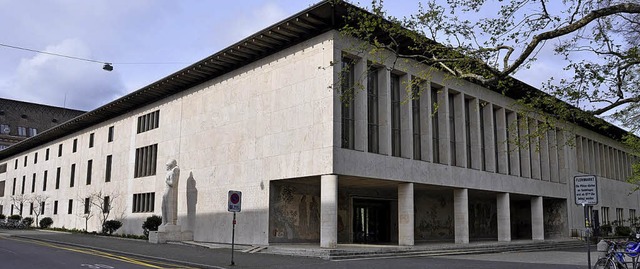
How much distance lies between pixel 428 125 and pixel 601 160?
29653 mm

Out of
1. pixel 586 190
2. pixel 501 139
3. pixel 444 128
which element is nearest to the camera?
pixel 586 190

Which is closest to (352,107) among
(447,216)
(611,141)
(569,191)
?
(447,216)

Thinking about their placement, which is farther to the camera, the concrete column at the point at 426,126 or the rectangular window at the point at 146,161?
the rectangular window at the point at 146,161

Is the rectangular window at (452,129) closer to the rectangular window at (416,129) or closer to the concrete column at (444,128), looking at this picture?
the concrete column at (444,128)

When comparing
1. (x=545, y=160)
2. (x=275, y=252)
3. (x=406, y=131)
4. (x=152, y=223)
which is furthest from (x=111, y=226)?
(x=545, y=160)

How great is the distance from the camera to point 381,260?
20031mm

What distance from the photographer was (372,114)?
1045 inches

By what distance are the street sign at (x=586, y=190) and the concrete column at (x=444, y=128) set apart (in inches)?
660

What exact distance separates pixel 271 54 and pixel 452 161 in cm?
1228

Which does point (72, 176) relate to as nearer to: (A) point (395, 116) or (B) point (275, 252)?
(B) point (275, 252)

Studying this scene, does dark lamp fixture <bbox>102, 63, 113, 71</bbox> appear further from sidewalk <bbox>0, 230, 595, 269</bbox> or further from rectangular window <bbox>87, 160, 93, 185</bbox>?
rectangular window <bbox>87, 160, 93, 185</bbox>

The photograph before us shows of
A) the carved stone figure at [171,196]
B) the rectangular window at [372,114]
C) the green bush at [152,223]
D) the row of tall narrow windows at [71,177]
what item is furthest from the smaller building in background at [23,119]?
the rectangular window at [372,114]

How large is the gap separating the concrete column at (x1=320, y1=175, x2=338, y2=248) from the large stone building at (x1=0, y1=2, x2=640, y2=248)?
53 mm

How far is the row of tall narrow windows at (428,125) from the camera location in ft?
82.9
